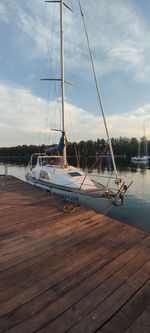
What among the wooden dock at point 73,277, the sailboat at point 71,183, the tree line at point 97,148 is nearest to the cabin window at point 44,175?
the sailboat at point 71,183

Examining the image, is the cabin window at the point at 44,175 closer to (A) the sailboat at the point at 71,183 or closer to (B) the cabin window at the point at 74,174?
(A) the sailboat at the point at 71,183

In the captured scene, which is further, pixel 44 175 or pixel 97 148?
pixel 97 148

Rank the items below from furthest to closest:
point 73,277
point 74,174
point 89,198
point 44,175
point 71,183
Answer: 1. point 44,175
2. point 74,174
3. point 71,183
4. point 89,198
5. point 73,277

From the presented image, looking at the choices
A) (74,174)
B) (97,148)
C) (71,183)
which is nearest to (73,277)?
(71,183)

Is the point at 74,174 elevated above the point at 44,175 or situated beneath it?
elevated above

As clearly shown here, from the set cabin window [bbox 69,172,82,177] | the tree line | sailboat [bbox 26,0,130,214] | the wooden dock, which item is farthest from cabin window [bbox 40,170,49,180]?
the tree line

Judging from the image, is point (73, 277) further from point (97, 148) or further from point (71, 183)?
point (97, 148)

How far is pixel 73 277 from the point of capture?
9.66ft

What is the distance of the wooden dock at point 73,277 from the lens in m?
2.20

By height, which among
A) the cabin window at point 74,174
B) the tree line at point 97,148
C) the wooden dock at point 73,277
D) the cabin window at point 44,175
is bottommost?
the wooden dock at point 73,277

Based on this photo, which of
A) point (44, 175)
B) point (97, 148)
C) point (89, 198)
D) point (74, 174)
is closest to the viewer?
point (89, 198)

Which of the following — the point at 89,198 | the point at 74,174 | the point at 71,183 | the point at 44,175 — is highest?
the point at 74,174

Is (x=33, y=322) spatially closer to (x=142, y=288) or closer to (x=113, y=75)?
(x=142, y=288)

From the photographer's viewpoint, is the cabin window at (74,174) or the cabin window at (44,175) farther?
the cabin window at (44,175)
